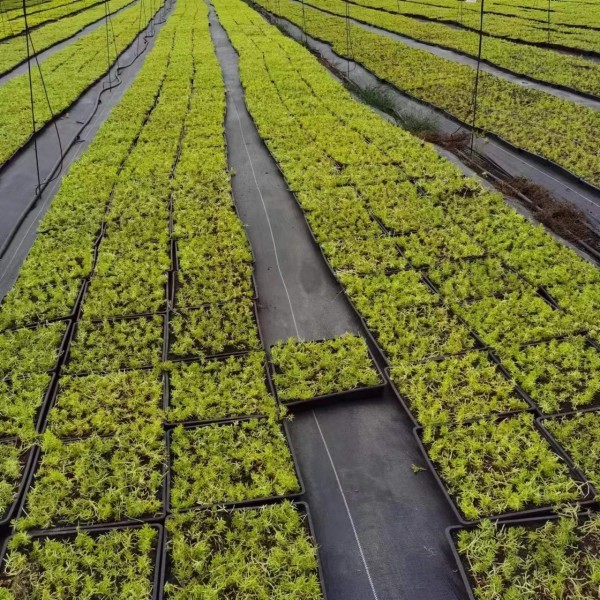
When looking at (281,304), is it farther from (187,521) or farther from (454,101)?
(454,101)

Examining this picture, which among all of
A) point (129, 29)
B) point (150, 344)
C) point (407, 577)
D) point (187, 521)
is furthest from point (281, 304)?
point (129, 29)

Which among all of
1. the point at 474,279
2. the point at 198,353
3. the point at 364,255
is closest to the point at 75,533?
the point at 198,353

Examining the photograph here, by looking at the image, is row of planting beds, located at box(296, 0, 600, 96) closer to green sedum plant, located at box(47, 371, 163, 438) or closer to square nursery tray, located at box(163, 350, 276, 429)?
square nursery tray, located at box(163, 350, 276, 429)

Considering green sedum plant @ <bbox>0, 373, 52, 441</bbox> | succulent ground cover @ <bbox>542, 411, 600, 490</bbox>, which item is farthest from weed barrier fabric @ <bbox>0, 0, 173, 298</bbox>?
succulent ground cover @ <bbox>542, 411, 600, 490</bbox>

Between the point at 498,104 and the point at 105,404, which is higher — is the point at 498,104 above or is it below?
above

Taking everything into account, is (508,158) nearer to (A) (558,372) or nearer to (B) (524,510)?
(A) (558,372)

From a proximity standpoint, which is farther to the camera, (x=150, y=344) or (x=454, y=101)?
(x=454, y=101)

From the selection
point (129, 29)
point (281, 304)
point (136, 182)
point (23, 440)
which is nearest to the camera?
point (23, 440)
